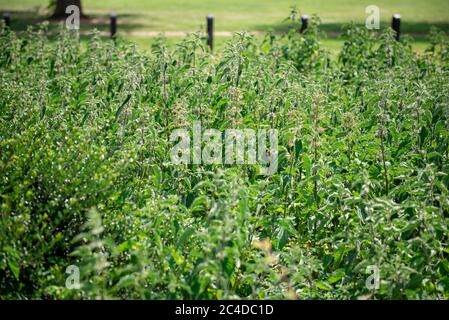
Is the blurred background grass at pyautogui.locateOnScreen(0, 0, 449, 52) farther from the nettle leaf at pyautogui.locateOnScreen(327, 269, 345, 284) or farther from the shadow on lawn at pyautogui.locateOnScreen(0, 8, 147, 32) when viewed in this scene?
the nettle leaf at pyautogui.locateOnScreen(327, 269, 345, 284)

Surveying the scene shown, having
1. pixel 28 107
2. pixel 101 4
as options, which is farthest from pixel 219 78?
pixel 101 4

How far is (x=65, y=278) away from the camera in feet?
14.0

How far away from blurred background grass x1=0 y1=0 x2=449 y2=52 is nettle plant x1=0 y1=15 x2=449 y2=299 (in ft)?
36.8

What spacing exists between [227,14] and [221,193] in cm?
2082

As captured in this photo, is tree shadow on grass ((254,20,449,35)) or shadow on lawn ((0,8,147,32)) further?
shadow on lawn ((0,8,147,32))

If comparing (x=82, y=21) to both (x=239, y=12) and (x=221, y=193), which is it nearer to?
(x=239, y=12)

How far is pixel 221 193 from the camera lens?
443 cm

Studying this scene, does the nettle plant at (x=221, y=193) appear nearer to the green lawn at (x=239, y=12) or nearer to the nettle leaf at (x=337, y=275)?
the nettle leaf at (x=337, y=275)

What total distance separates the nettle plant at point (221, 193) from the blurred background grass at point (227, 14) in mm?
11206

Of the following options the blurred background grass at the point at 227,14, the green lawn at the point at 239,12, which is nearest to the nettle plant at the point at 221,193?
the blurred background grass at the point at 227,14

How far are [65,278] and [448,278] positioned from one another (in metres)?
2.18

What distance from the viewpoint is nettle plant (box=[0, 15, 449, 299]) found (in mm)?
4312

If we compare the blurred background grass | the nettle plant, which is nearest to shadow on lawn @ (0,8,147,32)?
the blurred background grass
